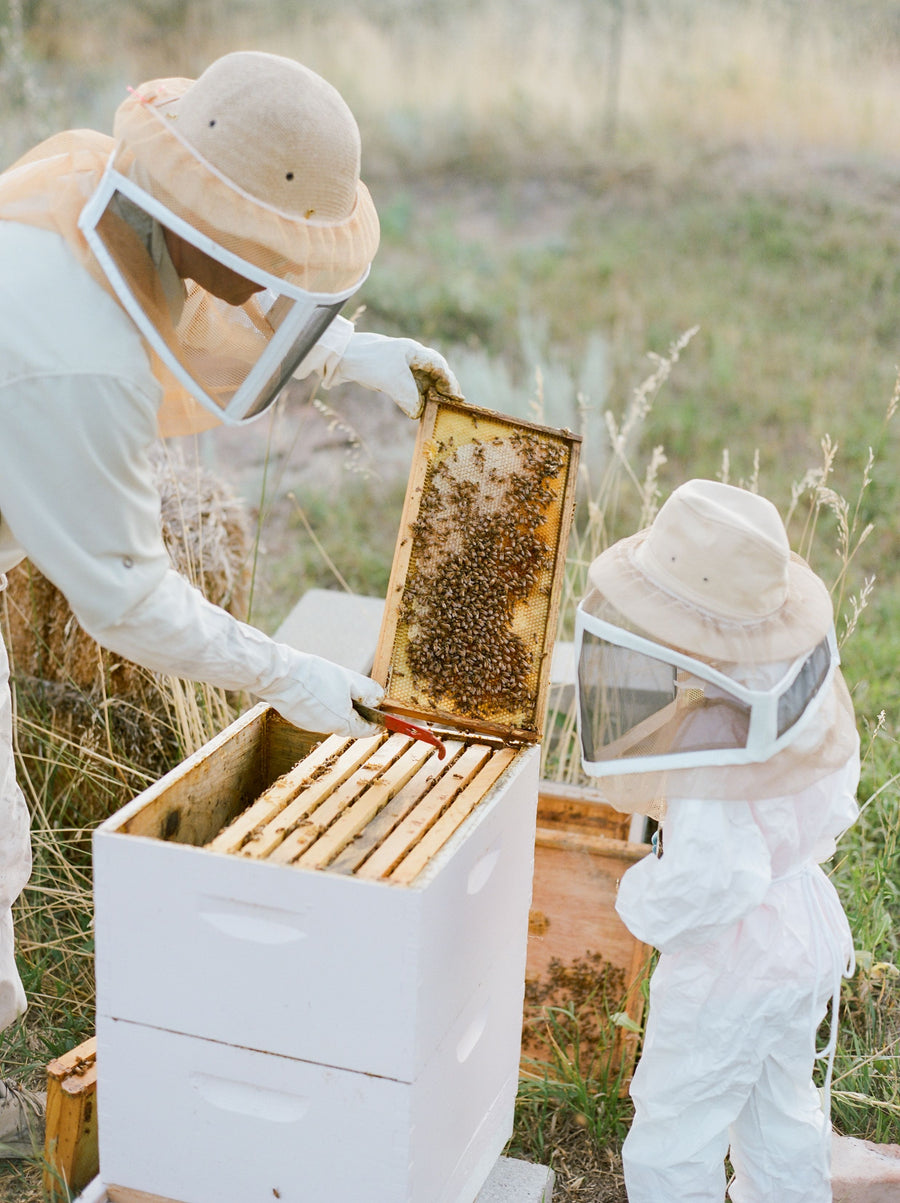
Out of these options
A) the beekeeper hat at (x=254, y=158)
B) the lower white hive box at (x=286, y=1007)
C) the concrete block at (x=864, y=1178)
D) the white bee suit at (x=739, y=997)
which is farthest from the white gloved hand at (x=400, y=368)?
the concrete block at (x=864, y=1178)

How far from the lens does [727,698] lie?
214 centimetres

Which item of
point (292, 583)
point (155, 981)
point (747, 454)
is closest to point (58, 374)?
point (155, 981)

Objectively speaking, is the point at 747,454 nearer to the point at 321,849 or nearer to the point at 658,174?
the point at 658,174

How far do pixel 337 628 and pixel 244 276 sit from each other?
2.63 meters

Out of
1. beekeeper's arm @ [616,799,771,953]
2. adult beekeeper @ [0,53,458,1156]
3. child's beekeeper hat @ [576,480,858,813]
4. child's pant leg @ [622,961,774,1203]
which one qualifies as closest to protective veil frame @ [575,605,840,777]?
child's beekeeper hat @ [576,480,858,813]

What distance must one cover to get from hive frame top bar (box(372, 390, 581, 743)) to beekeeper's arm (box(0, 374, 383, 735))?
0.59 m

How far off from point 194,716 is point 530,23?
35.8 ft

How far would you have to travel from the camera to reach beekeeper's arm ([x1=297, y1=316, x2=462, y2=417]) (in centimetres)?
275

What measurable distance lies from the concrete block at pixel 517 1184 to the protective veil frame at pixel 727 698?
1.04 meters

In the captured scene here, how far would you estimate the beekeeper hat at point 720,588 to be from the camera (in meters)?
2.12

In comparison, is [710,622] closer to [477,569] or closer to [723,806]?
[723,806]

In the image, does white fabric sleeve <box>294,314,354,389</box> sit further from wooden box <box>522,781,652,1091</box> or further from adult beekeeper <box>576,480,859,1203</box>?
wooden box <box>522,781,652,1091</box>

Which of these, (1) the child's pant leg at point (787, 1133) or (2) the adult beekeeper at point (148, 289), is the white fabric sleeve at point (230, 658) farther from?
(1) the child's pant leg at point (787, 1133)

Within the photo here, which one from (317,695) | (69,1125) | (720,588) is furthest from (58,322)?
(69,1125)
